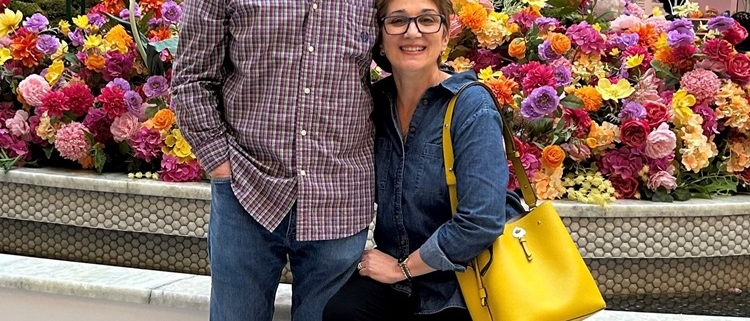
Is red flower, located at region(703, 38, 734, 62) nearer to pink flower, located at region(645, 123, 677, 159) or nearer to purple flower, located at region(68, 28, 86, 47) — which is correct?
pink flower, located at region(645, 123, 677, 159)

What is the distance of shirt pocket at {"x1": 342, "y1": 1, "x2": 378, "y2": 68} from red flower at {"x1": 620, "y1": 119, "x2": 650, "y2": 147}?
1.20 m

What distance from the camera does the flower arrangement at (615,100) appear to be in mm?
2459

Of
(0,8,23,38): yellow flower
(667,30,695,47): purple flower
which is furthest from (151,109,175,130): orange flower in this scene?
(667,30,695,47): purple flower

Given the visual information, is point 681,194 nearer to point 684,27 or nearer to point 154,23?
point 684,27

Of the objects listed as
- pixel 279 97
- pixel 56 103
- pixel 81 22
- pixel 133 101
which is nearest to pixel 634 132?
pixel 279 97

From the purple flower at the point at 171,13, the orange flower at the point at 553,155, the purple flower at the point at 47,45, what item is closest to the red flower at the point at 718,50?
the orange flower at the point at 553,155

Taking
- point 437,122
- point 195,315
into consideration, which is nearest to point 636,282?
point 437,122

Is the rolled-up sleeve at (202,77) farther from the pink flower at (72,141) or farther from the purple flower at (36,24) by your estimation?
the purple flower at (36,24)

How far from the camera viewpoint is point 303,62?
4.94 ft

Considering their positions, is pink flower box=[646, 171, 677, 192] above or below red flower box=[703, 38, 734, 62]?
below

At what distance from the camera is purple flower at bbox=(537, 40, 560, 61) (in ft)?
8.99

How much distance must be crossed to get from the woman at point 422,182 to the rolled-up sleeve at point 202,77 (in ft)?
1.05

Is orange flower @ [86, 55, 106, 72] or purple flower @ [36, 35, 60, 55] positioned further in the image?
purple flower @ [36, 35, 60, 55]

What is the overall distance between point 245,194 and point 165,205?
3.50 ft
